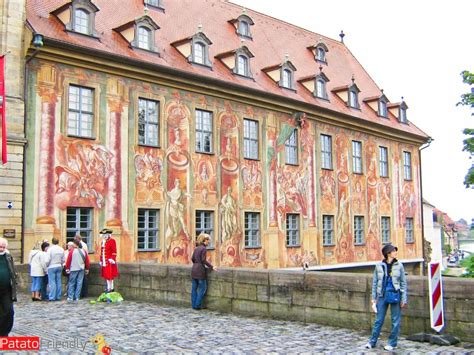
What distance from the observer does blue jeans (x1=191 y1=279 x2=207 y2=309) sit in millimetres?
12016

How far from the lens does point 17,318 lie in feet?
36.5

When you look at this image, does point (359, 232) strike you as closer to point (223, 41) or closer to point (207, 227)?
point (207, 227)

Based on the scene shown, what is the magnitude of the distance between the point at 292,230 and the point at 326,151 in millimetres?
4267

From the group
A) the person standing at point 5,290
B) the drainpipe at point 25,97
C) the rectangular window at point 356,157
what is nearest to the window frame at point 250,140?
the rectangular window at point 356,157

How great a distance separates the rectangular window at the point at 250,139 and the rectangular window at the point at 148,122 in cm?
428

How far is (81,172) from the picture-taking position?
1820 cm

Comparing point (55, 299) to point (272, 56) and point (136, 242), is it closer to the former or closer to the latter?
point (136, 242)

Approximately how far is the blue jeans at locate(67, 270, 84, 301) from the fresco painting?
3.84 metres

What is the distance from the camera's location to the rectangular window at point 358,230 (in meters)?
28.7

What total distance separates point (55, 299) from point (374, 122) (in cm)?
1968

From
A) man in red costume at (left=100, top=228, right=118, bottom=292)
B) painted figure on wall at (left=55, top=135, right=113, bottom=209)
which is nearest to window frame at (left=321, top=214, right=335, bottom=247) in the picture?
painted figure on wall at (left=55, top=135, right=113, bottom=209)

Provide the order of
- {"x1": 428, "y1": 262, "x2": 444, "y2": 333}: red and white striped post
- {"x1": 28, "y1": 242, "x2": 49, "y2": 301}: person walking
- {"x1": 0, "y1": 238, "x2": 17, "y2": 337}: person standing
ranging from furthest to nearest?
{"x1": 28, "y1": 242, "x2": 49, "y2": 301}: person walking
{"x1": 428, "y1": 262, "x2": 444, "y2": 333}: red and white striped post
{"x1": 0, "y1": 238, "x2": 17, "y2": 337}: person standing

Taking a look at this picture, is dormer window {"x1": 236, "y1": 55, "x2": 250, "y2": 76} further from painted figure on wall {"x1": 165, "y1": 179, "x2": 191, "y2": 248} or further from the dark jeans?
the dark jeans

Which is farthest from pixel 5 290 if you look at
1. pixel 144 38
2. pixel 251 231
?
pixel 251 231
